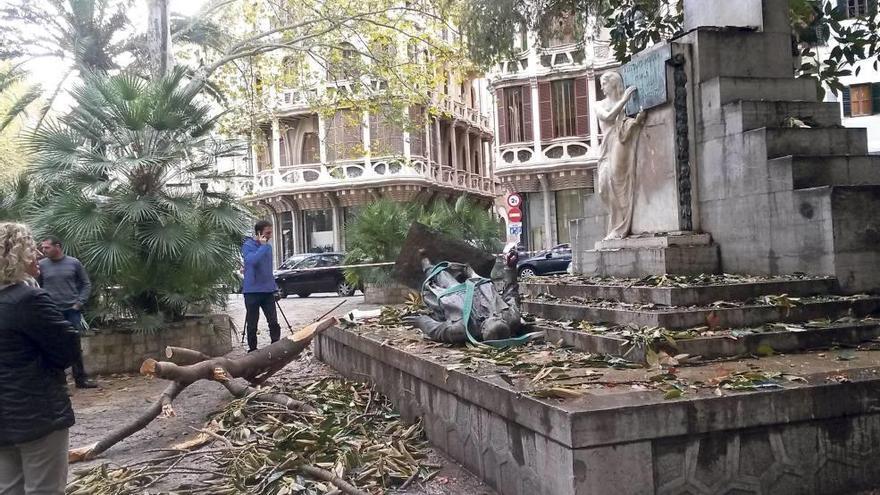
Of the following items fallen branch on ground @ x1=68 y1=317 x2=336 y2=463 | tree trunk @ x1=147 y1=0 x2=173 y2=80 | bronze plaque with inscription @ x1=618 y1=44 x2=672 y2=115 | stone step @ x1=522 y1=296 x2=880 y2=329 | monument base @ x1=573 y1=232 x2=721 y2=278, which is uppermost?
tree trunk @ x1=147 y1=0 x2=173 y2=80

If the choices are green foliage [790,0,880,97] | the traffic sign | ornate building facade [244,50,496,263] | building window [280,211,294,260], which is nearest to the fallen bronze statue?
green foliage [790,0,880,97]

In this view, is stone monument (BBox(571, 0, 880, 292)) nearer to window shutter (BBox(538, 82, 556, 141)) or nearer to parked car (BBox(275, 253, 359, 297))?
parked car (BBox(275, 253, 359, 297))

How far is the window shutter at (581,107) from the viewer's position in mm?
31797

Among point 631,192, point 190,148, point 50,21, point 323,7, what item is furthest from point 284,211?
point 631,192

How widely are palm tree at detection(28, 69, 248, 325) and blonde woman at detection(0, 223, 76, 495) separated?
712 centimetres

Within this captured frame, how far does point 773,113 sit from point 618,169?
1.71 meters

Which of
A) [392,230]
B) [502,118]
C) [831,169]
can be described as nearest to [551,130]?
[502,118]

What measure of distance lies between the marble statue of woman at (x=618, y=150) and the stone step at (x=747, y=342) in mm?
3031

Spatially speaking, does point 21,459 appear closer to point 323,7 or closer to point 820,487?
point 820,487

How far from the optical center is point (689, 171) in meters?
7.42

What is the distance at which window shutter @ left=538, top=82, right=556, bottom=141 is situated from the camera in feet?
106

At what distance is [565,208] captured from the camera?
3303cm

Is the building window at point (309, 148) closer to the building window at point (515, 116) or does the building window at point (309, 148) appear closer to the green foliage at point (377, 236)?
the building window at point (515, 116)

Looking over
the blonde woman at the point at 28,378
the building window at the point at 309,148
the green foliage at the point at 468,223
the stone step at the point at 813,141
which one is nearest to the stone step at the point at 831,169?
the stone step at the point at 813,141
